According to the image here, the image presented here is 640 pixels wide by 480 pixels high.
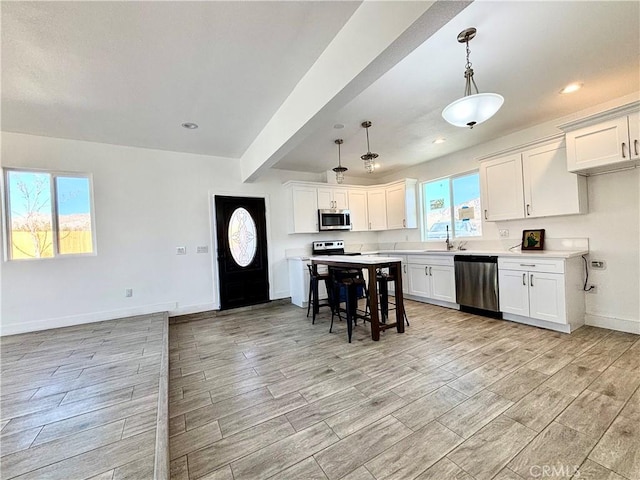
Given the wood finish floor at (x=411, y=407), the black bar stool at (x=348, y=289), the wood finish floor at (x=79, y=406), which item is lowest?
the wood finish floor at (x=411, y=407)

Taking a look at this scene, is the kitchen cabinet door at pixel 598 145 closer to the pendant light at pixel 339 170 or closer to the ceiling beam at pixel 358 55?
the pendant light at pixel 339 170

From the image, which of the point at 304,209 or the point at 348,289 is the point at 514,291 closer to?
the point at 348,289

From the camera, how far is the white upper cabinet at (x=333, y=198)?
5.54 metres

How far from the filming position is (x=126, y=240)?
411 cm

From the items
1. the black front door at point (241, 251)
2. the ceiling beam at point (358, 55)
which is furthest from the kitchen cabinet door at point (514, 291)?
the black front door at point (241, 251)

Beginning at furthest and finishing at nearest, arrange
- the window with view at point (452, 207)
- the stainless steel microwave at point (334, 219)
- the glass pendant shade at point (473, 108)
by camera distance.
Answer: the stainless steel microwave at point (334, 219)
the window with view at point (452, 207)
the glass pendant shade at point (473, 108)

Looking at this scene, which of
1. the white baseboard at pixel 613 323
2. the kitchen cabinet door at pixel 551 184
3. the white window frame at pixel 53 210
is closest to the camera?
the white baseboard at pixel 613 323

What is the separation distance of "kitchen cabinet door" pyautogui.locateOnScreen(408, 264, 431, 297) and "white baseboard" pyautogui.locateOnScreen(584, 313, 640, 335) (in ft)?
6.68

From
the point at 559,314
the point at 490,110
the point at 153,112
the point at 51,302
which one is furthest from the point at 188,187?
the point at 559,314

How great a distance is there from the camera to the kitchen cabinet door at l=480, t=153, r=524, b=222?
12.7ft

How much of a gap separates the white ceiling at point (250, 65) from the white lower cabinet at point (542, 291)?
1954 mm

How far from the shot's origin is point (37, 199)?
368 centimetres

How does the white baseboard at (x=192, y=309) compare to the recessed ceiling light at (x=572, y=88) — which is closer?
the recessed ceiling light at (x=572, y=88)

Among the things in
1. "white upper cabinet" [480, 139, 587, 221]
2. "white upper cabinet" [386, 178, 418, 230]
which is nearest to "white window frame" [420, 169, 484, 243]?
"white upper cabinet" [386, 178, 418, 230]
